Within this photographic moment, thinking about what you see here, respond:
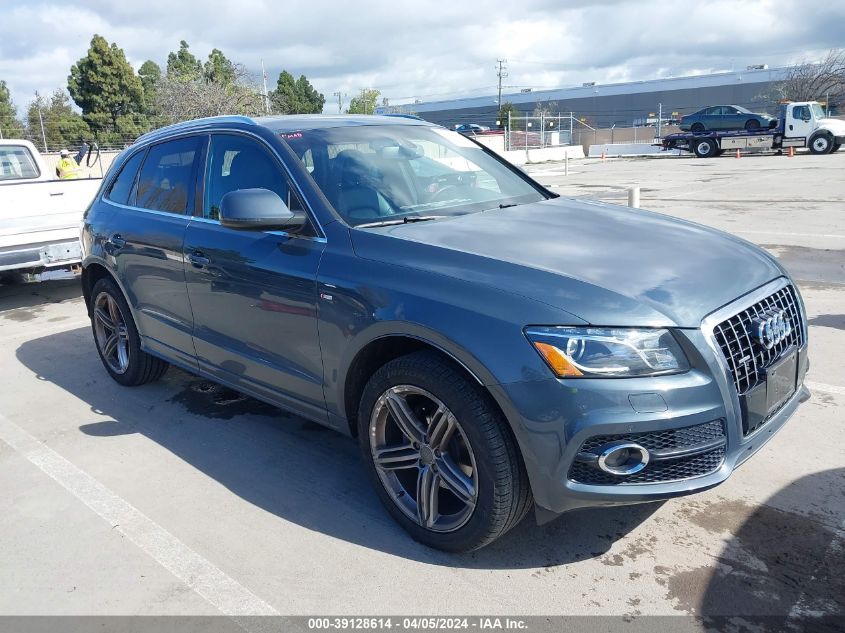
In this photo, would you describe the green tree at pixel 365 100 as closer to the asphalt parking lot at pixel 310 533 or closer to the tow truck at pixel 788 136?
the tow truck at pixel 788 136

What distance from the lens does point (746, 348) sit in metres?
2.75

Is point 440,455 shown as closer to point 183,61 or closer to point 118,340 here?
point 118,340

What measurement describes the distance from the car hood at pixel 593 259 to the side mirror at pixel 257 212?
1.17 feet

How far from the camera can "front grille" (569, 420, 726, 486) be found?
2.53 m

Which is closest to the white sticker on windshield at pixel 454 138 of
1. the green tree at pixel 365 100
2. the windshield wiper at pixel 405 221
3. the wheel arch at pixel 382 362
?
the windshield wiper at pixel 405 221

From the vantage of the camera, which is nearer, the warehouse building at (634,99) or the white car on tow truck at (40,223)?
the white car on tow truck at (40,223)

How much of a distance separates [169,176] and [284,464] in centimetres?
205

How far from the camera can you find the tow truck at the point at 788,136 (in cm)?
3123

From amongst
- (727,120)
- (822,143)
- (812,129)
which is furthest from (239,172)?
(727,120)

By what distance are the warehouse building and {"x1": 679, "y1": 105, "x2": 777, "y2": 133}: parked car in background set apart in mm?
33922

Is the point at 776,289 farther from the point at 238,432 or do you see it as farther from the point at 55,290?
the point at 55,290

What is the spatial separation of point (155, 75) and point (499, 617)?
6309 cm

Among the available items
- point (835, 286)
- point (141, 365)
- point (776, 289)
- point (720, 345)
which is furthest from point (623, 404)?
point (835, 286)

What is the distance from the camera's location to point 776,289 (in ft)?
10.2
